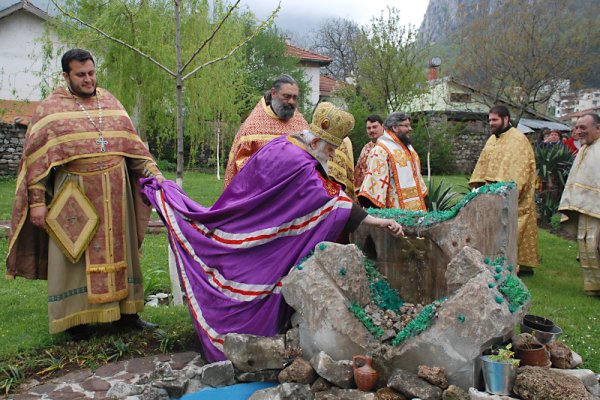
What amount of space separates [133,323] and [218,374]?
151 centimetres

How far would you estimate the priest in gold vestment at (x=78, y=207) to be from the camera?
4.43 meters

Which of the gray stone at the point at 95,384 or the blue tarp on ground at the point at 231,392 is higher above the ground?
the blue tarp on ground at the point at 231,392

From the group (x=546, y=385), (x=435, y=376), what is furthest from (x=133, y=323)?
(x=546, y=385)

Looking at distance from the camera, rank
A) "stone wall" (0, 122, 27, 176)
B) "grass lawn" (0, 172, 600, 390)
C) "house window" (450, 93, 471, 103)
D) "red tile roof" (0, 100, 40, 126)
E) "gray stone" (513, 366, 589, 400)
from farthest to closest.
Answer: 1. "house window" (450, 93, 471, 103)
2. "red tile roof" (0, 100, 40, 126)
3. "stone wall" (0, 122, 27, 176)
4. "grass lawn" (0, 172, 600, 390)
5. "gray stone" (513, 366, 589, 400)

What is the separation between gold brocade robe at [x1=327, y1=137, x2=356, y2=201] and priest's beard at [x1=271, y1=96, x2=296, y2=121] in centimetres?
82

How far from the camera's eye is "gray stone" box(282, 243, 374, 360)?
3.63 metres

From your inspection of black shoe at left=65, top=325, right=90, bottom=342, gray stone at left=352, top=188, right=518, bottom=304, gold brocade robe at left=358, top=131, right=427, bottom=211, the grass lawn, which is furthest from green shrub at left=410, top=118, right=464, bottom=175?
black shoe at left=65, top=325, right=90, bottom=342

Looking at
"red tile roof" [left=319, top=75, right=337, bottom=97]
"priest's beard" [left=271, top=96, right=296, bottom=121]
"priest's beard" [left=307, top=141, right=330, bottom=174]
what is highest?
"red tile roof" [left=319, top=75, right=337, bottom=97]

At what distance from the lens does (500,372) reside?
10.2 feet

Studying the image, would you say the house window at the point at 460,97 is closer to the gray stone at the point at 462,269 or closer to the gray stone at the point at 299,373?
the gray stone at the point at 462,269

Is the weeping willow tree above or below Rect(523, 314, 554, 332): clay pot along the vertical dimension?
above

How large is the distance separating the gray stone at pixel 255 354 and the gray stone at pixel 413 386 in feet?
2.70

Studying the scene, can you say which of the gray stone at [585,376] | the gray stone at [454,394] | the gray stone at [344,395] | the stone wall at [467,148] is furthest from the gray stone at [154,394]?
the stone wall at [467,148]

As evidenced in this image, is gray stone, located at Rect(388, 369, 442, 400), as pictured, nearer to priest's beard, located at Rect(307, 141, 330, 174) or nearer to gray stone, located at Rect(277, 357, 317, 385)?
gray stone, located at Rect(277, 357, 317, 385)
